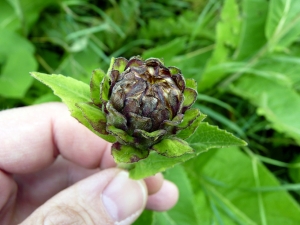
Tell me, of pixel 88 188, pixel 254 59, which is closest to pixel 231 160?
pixel 254 59

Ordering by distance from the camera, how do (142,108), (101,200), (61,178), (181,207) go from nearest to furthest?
1. (142,108)
2. (101,200)
3. (61,178)
4. (181,207)

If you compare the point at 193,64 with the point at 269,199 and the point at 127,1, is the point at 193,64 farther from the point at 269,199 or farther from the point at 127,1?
the point at 269,199

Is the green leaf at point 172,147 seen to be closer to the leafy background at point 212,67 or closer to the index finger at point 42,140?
the index finger at point 42,140

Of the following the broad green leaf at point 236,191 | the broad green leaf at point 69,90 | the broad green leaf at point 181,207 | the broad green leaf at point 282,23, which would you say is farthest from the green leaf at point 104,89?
the broad green leaf at point 282,23

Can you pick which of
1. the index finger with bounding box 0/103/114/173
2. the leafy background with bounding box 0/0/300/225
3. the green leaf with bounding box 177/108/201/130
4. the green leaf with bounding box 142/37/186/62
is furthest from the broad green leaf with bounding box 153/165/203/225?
the green leaf with bounding box 177/108/201/130

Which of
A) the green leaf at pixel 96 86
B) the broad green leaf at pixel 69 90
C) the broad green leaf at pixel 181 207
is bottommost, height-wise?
the broad green leaf at pixel 181 207

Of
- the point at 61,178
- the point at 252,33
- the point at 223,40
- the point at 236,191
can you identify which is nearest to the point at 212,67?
the point at 223,40

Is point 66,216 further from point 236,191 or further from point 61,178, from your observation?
point 236,191
